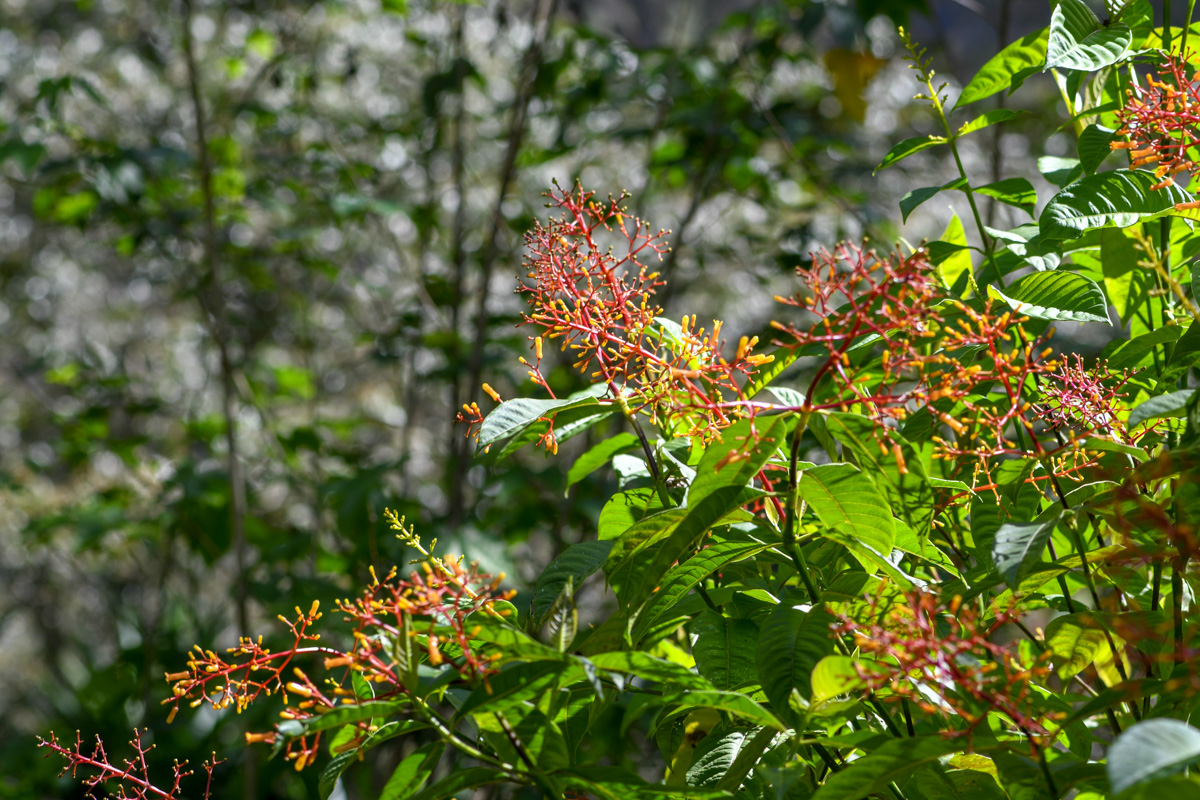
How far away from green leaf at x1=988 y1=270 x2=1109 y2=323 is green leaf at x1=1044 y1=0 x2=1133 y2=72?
139mm

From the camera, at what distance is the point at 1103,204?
59cm

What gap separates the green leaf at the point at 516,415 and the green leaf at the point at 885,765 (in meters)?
0.27

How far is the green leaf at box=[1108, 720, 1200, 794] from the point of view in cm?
34

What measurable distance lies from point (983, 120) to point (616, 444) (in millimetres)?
387

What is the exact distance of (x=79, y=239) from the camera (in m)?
5.71

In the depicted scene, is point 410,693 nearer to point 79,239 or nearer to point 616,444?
point 616,444

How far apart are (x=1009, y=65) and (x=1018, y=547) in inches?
17.3

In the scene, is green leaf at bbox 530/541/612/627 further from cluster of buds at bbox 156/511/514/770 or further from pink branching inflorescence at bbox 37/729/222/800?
pink branching inflorescence at bbox 37/729/222/800

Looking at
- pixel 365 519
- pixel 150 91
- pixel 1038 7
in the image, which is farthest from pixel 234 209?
pixel 1038 7

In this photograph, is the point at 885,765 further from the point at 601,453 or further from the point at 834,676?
the point at 601,453

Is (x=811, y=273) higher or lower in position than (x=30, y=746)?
higher

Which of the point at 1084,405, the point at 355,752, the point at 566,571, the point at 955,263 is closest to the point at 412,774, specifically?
the point at 355,752

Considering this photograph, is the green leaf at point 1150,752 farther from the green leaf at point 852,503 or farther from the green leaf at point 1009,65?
the green leaf at point 1009,65

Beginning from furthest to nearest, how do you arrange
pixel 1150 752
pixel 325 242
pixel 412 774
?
pixel 325 242 → pixel 412 774 → pixel 1150 752
